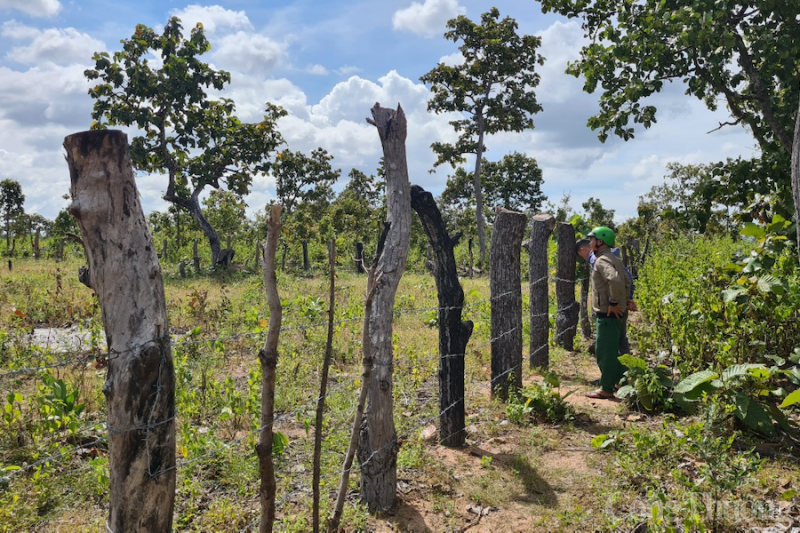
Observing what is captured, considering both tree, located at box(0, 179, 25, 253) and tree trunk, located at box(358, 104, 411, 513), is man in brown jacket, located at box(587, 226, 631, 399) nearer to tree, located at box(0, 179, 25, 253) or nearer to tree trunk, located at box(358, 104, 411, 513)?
tree trunk, located at box(358, 104, 411, 513)

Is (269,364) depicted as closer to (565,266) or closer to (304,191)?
(565,266)

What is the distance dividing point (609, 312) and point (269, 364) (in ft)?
15.3

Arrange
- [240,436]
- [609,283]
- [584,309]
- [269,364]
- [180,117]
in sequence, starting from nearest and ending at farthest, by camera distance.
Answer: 1. [269,364]
2. [240,436]
3. [609,283]
4. [584,309]
5. [180,117]

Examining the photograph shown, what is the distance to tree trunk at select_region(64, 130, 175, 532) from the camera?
84.7 inches

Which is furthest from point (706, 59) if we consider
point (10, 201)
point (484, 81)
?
point (10, 201)

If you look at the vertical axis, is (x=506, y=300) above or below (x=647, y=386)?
above

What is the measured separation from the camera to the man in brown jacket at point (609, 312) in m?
5.75

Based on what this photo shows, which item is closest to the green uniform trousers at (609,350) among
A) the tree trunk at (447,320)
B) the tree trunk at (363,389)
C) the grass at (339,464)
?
the grass at (339,464)

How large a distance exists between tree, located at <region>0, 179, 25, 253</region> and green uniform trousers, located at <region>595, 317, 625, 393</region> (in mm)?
36154

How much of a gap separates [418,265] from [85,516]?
3051 cm

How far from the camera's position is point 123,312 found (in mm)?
2162

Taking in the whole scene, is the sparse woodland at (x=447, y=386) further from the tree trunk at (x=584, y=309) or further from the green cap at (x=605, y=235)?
the green cap at (x=605, y=235)

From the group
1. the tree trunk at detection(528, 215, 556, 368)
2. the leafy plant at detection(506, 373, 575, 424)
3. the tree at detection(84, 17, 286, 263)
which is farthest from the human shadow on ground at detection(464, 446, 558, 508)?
the tree at detection(84, 17, 286, 263)

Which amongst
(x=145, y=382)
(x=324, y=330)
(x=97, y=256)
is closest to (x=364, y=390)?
(x=145, y=382)
